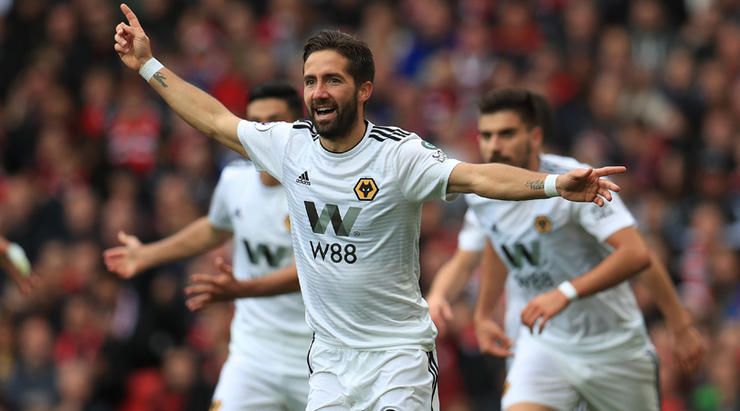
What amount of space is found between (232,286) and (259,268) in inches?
41.7

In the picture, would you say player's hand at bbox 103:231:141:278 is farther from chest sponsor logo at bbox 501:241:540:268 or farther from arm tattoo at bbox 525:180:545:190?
arm tattoo at bbox 525:180:545:190

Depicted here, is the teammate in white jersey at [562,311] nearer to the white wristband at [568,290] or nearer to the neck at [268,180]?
the white wristband at [568,290]

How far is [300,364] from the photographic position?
9500 millimetres

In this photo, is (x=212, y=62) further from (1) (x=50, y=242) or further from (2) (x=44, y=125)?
(1) (x=50, y=242)

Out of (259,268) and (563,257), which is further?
(259,268)

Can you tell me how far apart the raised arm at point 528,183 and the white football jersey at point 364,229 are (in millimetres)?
127

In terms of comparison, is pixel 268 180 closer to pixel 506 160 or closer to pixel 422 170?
pixel 506 160

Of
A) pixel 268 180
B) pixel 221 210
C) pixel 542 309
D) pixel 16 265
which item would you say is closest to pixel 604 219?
pixel 542 309

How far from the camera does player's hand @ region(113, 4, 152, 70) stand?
7863 mm

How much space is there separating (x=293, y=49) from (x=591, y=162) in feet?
17.3

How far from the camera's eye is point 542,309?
8.36 m

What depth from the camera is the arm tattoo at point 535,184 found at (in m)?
6.99

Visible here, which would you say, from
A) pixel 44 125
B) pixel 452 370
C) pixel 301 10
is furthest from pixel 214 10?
pixel 452 370

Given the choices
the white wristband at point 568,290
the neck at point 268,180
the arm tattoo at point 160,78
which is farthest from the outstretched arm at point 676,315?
the arm tattoo at point 160,78
